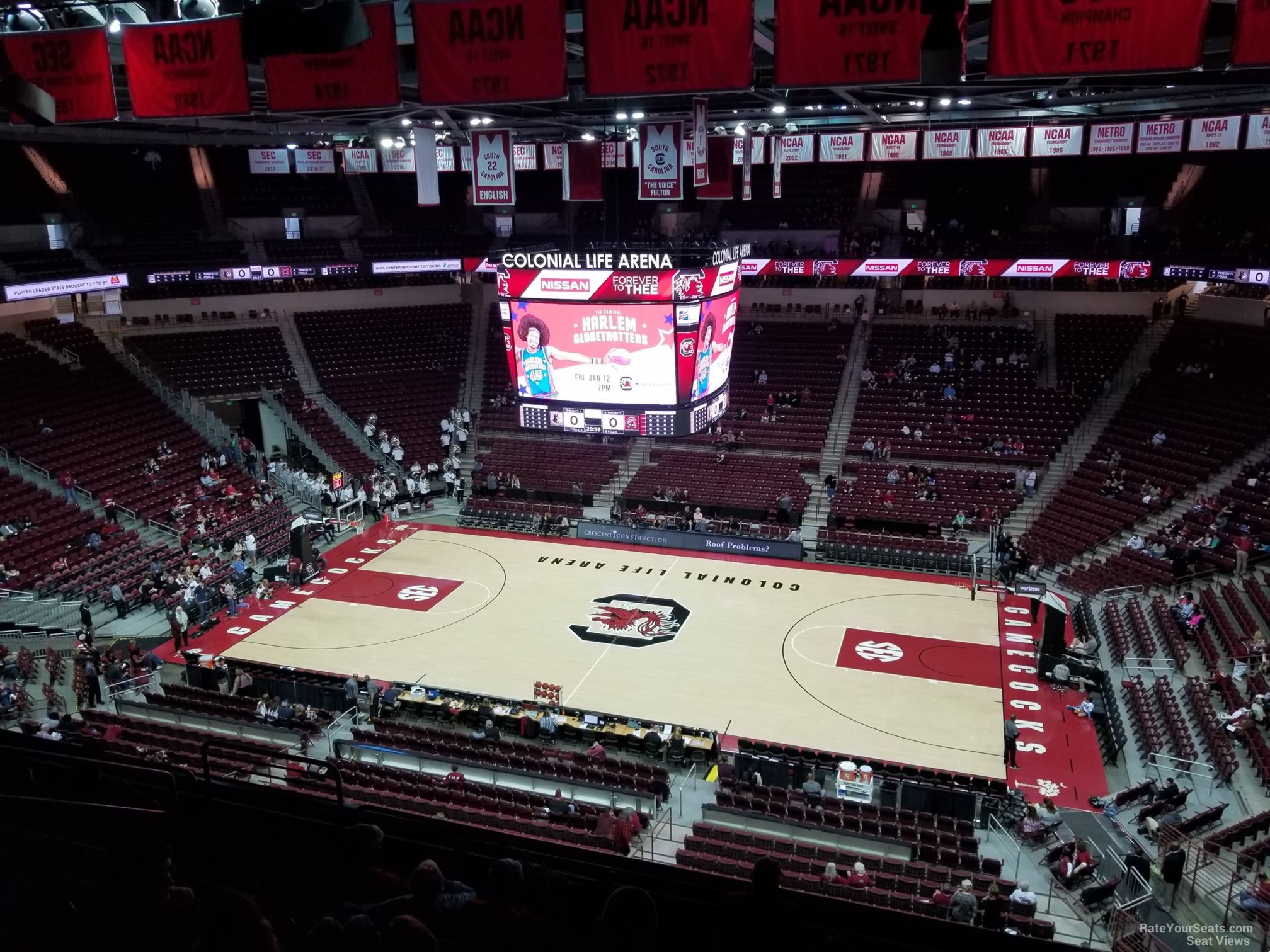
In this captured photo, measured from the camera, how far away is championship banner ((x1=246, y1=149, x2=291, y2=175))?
115ft

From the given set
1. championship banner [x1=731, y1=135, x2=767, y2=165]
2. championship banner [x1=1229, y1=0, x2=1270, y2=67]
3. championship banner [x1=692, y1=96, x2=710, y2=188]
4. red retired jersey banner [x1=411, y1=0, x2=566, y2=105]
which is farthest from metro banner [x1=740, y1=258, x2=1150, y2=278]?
championship banner [x1=1229, y1=0, x2=1270, y2=67]

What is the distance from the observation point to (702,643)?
69.8 ft

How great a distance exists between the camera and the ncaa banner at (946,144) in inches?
1155

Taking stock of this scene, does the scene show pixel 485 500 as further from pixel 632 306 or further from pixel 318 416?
pixel 632 306

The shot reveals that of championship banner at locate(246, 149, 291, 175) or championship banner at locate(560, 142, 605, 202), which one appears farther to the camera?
championship banner at locate(246, 149, 291, 175)

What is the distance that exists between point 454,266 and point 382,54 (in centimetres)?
2613

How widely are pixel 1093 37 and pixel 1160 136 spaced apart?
20.9 metres

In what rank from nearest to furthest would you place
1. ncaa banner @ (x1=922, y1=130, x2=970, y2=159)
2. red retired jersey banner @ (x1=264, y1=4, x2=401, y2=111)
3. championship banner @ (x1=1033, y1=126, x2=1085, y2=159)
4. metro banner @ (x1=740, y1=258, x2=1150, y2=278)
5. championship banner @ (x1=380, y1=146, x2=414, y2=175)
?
red retired jersey banner @ (x1=264, y1=4, x2=401, y2=111)
championship banner @ (x1=1033, y1=126, x2=1085, y2=159)
ncaa banner @ (x1=922, y1=130, x2=970, y2=159)
metro banner @ (x1=740, y1=258, x2=1150, y2=278)
championship banner @ (x1=380, y1=146, x2=414, y2=175)

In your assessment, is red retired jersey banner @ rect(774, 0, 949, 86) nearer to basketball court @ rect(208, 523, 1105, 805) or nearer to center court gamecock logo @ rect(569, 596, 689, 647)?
basketball court @ rect(208, 523, 1105, 805)

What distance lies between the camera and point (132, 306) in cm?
3528

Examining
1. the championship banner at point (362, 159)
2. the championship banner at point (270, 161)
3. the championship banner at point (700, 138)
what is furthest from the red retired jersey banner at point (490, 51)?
the championship banner at point (270, 161)

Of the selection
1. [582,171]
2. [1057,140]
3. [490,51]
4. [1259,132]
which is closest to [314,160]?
[582,171]

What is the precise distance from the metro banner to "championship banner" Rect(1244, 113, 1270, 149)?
6065 millimetres

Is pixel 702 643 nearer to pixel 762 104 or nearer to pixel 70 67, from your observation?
pixel 762 104
